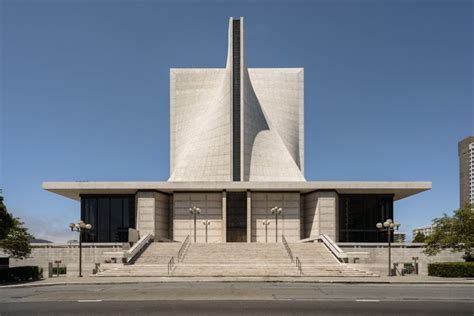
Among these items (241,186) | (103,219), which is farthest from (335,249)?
(103,219)

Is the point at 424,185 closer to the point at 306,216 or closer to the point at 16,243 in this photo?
the point at 306,216

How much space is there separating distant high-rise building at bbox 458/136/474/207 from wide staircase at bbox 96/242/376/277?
279 feet

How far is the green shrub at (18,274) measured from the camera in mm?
30484

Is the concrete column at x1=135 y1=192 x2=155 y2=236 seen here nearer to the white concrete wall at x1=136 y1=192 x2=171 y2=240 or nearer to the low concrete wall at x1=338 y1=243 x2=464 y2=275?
the white concrete wall at x1=136 y1=192 x2=171 y2=240

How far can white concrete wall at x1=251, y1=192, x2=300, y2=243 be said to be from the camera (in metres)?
50.7

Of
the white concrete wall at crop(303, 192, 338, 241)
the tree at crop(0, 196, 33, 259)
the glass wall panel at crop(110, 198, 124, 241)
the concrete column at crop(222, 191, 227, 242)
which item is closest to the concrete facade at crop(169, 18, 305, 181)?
the concrete column at crop(222, 191, 227, 242)

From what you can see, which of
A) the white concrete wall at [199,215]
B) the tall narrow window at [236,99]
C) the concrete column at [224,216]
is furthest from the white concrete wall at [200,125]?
the concrete column at [224,216]

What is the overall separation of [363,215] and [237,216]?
42.6ft

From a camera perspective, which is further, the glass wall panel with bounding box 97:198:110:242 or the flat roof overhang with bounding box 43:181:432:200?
the glass wall panel with bounding box 97:198:110:242

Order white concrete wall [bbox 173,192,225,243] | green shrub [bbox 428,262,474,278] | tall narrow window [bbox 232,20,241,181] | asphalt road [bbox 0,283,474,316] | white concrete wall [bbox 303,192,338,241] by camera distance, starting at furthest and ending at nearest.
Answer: tall narrow window [bbox 232,20,241,181] → white concrete wall [bbox 173,192,225,243] → white concrete wall [bbox 303,192,338,241] → green shrub [bbox 428,262,474,278] → asphalt road [bbox 0,283,474,316]

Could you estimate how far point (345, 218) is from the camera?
164 feet

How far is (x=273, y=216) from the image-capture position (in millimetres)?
51094

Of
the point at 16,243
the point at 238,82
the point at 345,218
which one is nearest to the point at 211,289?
the point at 16,243

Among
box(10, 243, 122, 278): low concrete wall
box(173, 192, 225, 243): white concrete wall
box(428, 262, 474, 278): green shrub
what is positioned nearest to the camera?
box(428, 262, 474, 278): green shrub
